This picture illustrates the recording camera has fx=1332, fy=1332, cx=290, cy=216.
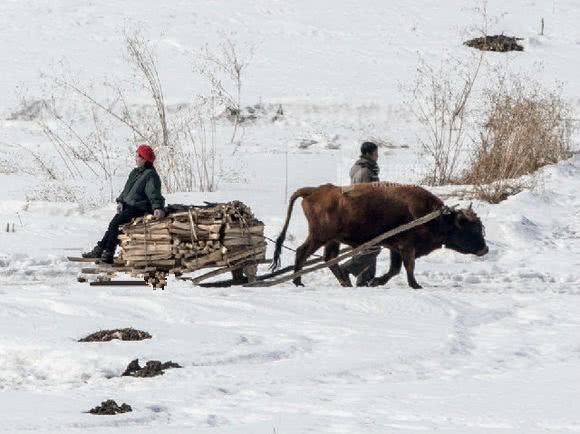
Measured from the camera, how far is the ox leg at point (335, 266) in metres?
Result: 13.6

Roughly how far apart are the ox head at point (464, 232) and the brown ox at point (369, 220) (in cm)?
3

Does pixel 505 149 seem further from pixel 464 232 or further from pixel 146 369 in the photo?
pixel 146 369

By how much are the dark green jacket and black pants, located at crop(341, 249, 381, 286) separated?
2.22 metres

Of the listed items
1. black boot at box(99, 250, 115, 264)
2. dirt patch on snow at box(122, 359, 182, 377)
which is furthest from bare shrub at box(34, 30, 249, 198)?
dirt patch on snow at box(122, 359, 182, 377)

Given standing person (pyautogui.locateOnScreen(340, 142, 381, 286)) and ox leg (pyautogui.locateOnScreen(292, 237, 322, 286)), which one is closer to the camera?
ox leg (pyautogui.locateOnScreen(292, 237, 322, 286))

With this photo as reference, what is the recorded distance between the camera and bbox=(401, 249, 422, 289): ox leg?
1339 centimetres

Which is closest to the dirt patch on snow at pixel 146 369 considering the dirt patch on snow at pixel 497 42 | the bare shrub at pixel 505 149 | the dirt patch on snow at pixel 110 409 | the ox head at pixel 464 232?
the dirt patch on snow at pixel 110 409

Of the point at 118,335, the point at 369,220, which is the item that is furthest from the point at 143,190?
the point at 118,335

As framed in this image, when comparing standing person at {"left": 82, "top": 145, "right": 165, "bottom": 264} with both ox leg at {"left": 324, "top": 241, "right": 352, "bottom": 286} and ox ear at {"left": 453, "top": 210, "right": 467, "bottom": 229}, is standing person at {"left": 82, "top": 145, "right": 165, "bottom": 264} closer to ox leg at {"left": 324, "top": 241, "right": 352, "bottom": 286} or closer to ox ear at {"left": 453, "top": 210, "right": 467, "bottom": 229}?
ox leg at {"left": 324, "top": 241, "right": 352, "bottom": 286}

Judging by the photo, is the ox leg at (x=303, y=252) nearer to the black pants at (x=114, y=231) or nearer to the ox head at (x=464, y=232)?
the ox head at (x=464, y=232)

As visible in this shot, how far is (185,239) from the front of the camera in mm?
12547

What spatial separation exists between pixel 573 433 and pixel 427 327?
3816 millimetres

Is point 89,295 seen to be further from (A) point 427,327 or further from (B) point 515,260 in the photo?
(B) point 515,260

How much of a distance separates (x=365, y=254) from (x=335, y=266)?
0.39 meters
